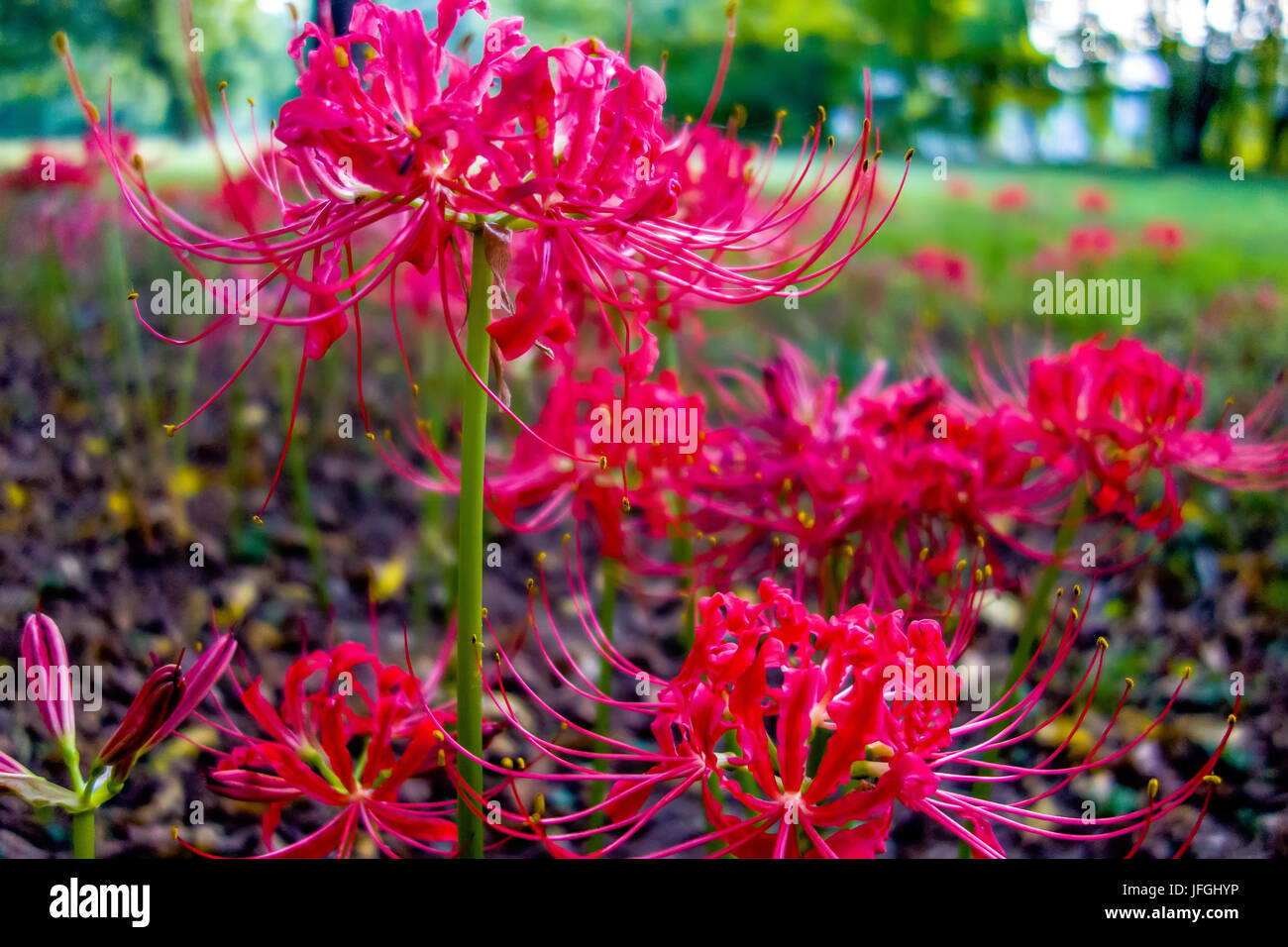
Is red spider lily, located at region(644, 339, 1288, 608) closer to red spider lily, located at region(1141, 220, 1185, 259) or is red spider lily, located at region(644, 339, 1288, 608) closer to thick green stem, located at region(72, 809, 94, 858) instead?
thick green stem, located at region(72, 809, 94, 858)

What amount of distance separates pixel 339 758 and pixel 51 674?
263mm

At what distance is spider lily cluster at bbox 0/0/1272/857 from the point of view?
742 mm

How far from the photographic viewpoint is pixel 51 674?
861 mm

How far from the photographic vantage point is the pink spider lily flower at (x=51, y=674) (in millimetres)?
853

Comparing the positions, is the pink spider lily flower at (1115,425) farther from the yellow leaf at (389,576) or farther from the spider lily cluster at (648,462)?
the yellow leaf at (389,576)

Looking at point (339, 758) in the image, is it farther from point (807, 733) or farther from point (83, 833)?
point (807, 733)

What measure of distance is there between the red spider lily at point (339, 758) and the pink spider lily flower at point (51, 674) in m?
A: 0.13

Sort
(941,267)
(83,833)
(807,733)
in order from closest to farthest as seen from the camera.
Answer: (807,733), (83,833), (941,267)

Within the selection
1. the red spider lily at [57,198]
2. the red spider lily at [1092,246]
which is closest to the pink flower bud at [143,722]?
the red spider lily at [57,198]

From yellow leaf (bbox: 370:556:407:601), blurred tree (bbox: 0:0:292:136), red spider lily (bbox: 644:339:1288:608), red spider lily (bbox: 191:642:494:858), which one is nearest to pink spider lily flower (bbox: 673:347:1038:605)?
red spider lily (bbox: 644:339:1288:608)

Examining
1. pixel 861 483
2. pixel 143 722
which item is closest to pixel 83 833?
pixel 143 722

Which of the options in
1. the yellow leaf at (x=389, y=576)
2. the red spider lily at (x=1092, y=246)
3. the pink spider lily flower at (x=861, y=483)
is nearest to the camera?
the pink spider lily flower at (x=861, y=483)

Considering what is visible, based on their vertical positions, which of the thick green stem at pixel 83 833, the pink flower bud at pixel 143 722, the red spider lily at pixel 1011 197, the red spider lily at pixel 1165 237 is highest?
the red spider lily at pixel 1011 197

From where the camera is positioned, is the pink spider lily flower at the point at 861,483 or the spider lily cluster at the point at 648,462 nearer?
the spider lily cluster at the point at 648,462
